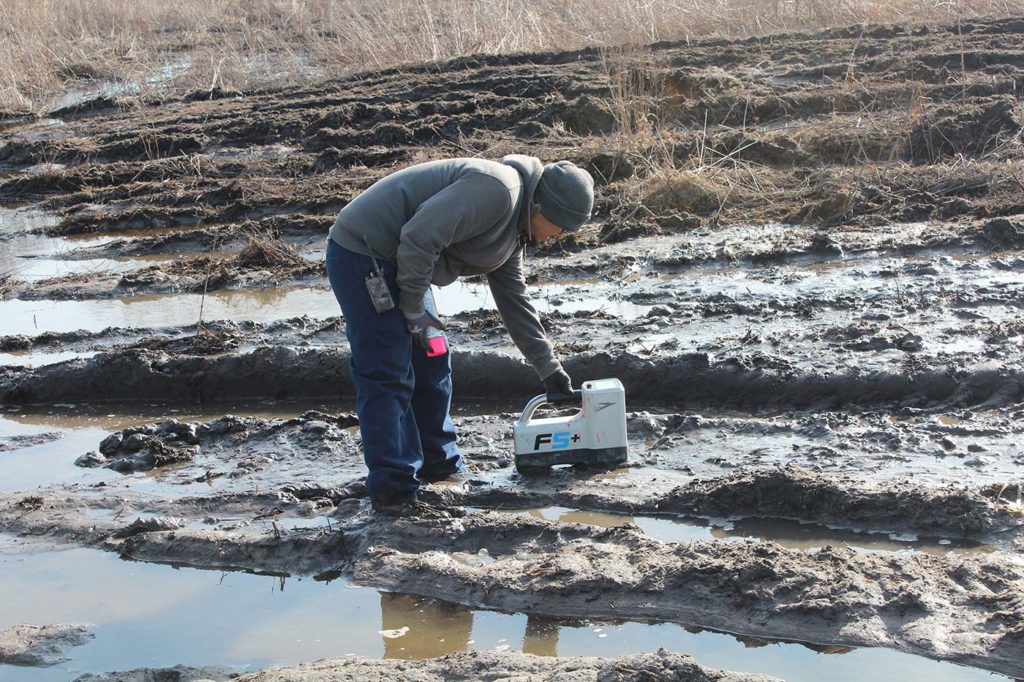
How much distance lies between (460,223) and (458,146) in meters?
8.21

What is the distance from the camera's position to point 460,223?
4289 millimetres

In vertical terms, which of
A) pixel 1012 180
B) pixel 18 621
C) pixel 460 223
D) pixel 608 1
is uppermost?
pixel 608 1

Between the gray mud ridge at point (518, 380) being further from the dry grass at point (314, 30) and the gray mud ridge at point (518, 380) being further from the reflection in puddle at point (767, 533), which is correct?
the dry grass at point (314, 30)

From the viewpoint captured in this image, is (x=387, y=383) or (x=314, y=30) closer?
(x=387, y=383)

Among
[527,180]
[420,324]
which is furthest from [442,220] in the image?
[420,324]

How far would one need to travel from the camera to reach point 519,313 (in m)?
4.89

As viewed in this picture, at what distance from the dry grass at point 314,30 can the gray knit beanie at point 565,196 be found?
1009cm

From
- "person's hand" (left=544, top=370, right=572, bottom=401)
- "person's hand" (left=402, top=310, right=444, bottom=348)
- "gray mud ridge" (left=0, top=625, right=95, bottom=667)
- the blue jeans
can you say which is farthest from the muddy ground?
"person's hand" (left=402, top=310, right=444, bottom=348)

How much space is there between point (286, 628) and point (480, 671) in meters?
1.08

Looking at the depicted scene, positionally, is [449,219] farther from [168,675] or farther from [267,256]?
[267,256]

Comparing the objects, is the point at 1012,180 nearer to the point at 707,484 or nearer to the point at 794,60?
the point at 794,60

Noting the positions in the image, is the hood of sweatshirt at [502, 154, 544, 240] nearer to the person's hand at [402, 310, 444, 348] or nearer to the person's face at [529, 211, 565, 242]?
the person's face at [529, 211, 565, 242]

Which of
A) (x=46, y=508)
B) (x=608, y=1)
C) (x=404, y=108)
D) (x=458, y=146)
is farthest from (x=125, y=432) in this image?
(x=608, y=1)

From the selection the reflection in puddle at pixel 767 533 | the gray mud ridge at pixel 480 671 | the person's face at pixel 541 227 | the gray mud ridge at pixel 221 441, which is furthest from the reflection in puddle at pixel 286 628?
the person's face at pixel 541 227
